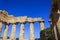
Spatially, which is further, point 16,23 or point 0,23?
point 16,23

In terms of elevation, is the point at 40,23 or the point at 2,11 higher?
the point at 2,11

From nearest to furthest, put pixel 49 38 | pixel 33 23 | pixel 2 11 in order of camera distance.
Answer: pixel 2 11 < pixel 33 23 < pixel 49 38

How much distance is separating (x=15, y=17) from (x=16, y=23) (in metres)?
1.46

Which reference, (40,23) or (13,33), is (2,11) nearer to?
(13,33)

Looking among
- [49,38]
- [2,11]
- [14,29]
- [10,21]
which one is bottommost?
[49,38]

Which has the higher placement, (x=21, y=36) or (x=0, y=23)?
(x=0, y=23)

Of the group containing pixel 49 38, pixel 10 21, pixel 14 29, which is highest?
pixel 10 21

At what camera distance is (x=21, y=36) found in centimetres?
2297

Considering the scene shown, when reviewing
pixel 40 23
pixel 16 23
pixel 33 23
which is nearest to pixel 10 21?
pixel 16 23

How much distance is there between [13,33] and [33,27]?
4.68 metres

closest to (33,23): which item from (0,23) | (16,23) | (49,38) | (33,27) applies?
(33,27)

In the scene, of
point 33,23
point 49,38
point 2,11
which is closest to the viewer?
point 2,11

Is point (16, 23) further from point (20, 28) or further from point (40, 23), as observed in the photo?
point (40, 23)

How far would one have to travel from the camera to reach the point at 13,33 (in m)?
23.7
